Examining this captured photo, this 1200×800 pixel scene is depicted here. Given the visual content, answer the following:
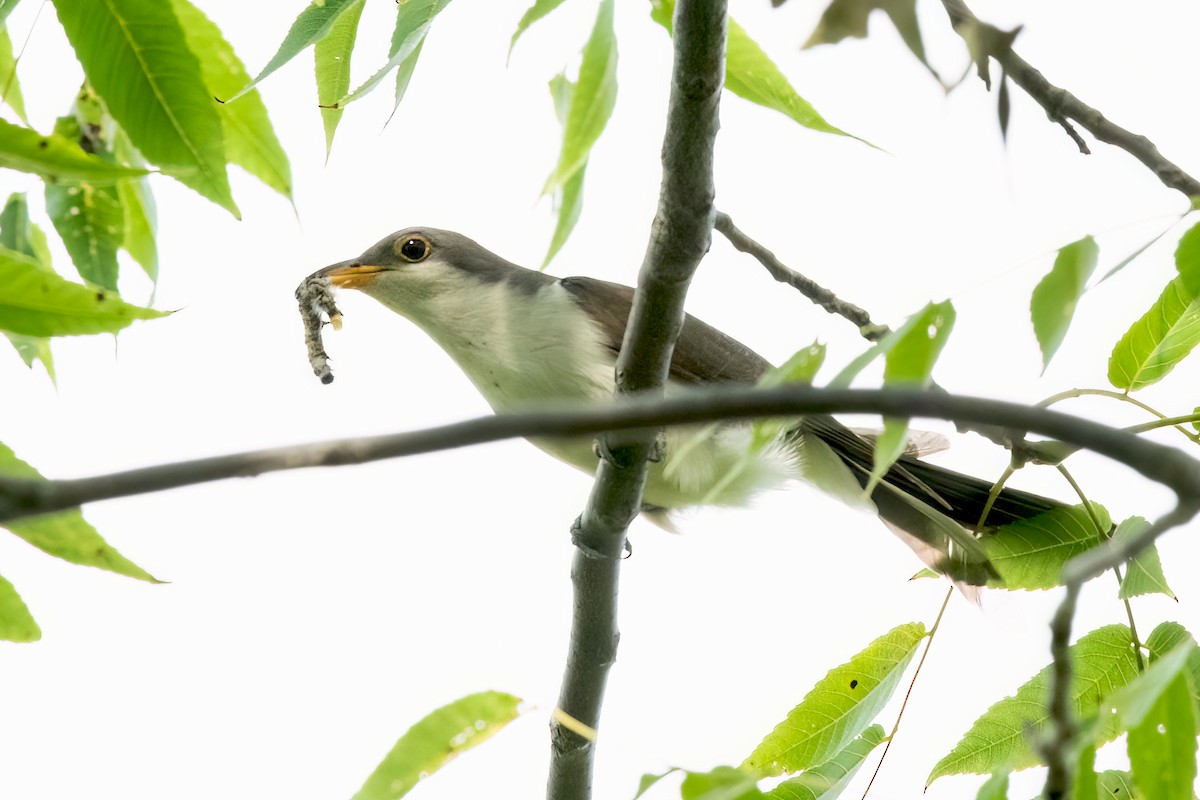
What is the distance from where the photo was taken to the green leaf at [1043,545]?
232 cm

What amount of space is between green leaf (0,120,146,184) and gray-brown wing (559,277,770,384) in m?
2.28

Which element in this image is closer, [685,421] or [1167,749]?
[685,421]

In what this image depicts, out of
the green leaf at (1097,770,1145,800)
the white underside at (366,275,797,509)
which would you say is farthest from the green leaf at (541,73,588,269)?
the white underside at (366,275,797,509)

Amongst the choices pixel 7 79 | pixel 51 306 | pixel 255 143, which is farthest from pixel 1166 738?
pixel 7 79

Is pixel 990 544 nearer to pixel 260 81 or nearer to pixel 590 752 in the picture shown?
pixel 590 752

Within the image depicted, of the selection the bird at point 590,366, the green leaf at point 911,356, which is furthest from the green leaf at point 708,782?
the bird at point 590,366

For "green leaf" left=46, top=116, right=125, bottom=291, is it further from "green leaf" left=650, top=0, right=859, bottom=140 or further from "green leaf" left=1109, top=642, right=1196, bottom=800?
"green leaf" left=1109, top=642, right=1196, bottom=800

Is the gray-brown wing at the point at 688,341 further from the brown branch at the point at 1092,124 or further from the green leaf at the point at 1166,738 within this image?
the green leaf at the point at 1166,738

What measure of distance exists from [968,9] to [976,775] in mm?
1243

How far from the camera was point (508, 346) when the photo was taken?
375 centimetres

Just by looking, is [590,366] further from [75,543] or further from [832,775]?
[75,543]

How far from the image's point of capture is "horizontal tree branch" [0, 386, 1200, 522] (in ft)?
2.27

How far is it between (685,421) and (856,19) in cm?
71

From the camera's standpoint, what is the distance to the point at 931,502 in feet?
11.8
